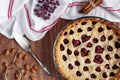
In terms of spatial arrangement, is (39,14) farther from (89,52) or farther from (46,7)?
(89,52)

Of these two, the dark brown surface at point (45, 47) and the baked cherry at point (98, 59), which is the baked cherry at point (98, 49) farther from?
the dark brown surface at point (45, 47)

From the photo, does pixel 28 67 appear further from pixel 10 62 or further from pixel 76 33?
pixel 76 33

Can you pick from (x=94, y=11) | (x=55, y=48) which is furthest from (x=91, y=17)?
(x=55, y=48)

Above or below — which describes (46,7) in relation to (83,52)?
above

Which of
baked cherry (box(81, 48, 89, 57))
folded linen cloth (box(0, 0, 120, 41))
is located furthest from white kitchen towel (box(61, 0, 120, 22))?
baked cherry (box(81, 48, 89, 57))

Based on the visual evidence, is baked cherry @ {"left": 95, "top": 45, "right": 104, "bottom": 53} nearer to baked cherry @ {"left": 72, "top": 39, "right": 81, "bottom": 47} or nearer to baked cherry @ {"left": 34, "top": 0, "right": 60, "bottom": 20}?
baked cherry @ {"left": 72, "top": 39, "right": 81, "bottom": 47}

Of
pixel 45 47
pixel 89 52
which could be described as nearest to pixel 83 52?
pixel 89 52
